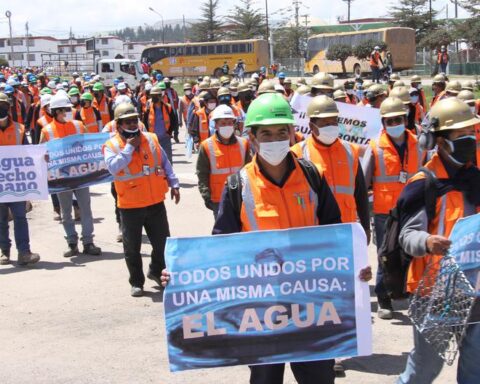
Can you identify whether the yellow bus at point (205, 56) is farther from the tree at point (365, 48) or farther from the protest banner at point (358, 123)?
the protest banner at point (358, 123)

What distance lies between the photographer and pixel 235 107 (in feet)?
40.3

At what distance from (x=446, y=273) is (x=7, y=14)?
60844 millimetres

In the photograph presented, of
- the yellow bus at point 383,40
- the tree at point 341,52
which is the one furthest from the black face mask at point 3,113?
the tree at point 341,52

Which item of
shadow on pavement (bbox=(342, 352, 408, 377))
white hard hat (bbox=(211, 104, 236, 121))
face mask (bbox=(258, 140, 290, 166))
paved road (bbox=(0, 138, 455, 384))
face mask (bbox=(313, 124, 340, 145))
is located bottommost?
paved road (bbox=(0, 138, 455, 384))

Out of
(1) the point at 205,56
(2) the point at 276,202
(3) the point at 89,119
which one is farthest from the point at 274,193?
(1) the point at 205,56

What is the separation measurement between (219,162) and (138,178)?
2.80ft

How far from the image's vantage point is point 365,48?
176 ft

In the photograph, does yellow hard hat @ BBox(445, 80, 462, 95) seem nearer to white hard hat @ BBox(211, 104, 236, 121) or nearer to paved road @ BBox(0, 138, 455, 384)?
paved road @ BBox(0, 138, 455, 384)

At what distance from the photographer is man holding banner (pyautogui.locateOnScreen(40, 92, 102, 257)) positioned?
399 inches

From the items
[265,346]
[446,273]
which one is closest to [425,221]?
[446,273]

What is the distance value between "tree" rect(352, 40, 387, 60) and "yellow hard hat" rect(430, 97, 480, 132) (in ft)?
164

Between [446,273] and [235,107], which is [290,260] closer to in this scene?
[446,273]

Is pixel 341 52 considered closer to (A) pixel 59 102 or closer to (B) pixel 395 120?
(A) pixel 59 102

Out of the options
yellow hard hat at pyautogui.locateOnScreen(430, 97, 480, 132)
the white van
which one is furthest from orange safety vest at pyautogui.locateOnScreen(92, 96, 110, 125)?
the white van
